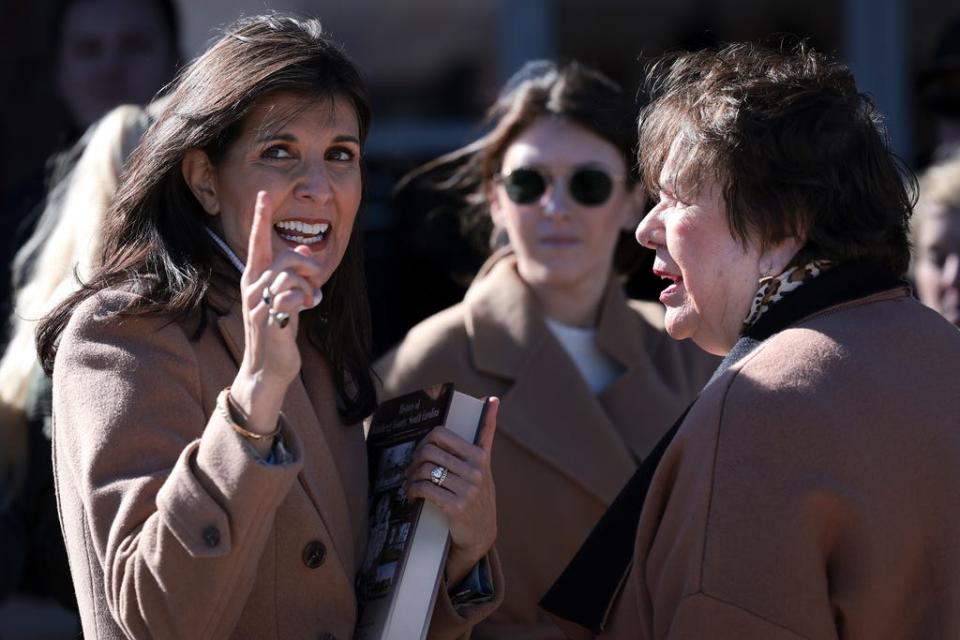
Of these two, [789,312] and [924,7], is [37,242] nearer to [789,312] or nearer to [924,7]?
[789,312]

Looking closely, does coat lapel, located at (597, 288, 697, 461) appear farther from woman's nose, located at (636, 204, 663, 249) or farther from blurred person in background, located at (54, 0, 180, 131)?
blurred person in background, located at (54, 0, 180, 131)

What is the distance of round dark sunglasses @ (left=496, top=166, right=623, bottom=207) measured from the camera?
342 cm

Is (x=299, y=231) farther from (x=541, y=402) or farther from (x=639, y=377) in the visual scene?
(x=639, y=377)

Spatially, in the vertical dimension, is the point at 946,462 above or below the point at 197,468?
above

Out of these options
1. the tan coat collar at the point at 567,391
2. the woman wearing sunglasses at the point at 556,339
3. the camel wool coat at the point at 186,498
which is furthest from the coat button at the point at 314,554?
the tan coat collar at the point at 567,391

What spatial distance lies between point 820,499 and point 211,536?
0.85 meters

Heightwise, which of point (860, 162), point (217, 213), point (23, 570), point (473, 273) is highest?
point (860, 162)

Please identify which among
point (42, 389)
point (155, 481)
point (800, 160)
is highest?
point (800, 160)

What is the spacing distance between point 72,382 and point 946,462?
4.28ft

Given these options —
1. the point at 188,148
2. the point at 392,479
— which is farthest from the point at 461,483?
the point at 188,148

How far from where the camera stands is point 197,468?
6.10 ft

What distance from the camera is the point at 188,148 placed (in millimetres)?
2152

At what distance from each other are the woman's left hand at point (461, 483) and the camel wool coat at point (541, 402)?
79 cm

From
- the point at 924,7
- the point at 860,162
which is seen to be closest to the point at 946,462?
the point at 860,162
